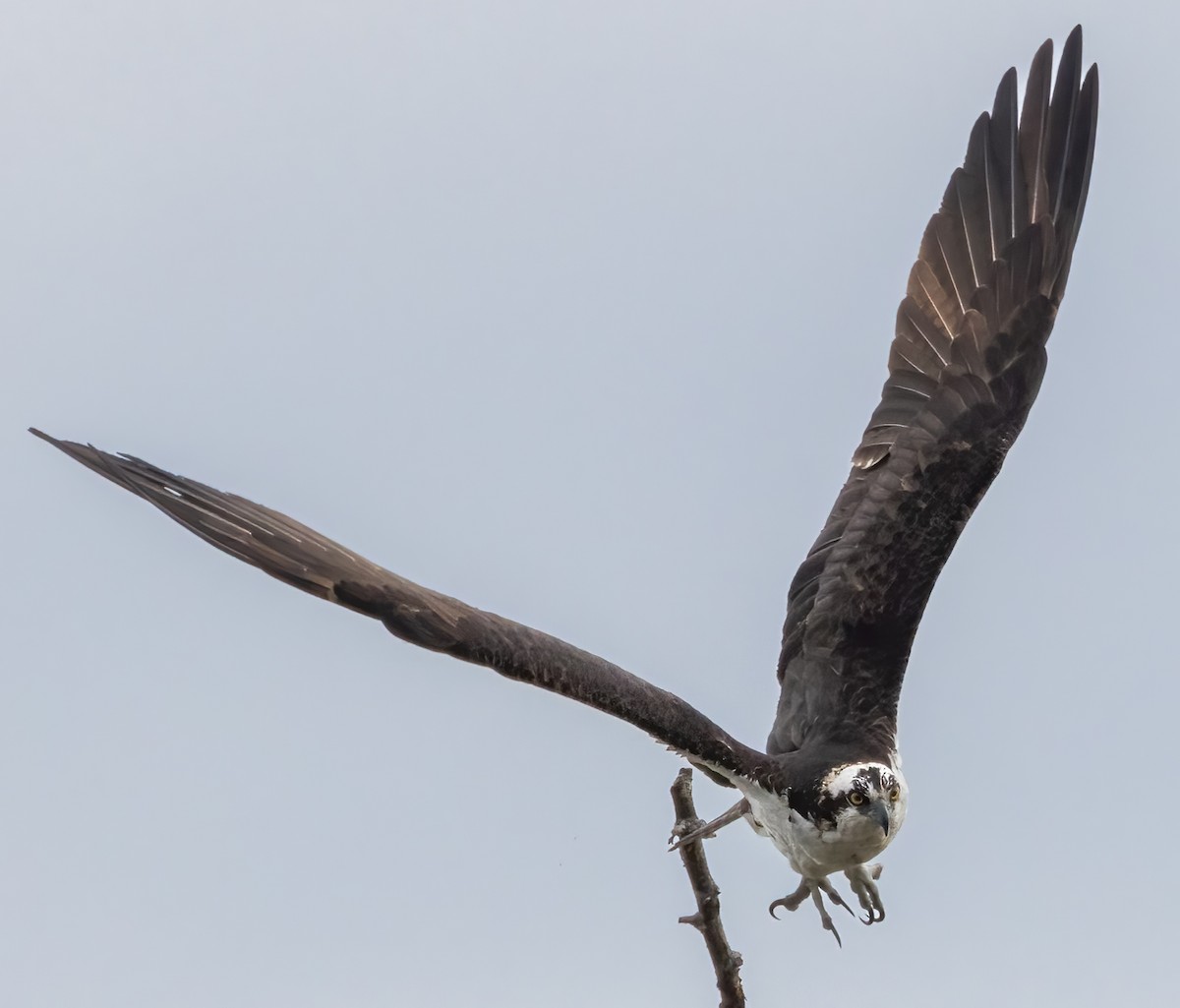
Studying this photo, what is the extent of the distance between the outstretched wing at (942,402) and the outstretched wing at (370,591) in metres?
2.96

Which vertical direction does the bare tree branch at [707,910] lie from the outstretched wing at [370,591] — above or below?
below

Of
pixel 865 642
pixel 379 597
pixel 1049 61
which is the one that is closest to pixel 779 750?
pixel 865 642

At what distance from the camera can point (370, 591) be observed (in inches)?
476

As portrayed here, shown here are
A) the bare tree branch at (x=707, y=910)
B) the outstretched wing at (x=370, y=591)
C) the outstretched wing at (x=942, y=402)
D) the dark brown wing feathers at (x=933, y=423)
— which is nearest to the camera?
the outstretched wing at (x=370, y=591)

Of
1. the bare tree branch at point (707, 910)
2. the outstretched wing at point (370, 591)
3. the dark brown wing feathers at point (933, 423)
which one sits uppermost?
the dark brown wing feathers at point (933, 423)

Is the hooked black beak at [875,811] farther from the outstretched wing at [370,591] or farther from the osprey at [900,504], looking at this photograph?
the outstretched wing at [370,591]

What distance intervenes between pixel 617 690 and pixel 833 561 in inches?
151

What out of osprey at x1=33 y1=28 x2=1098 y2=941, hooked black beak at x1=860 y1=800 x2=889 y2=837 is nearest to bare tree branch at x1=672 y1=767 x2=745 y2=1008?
osprey at x1=33 y1=28 x2=1098 y2=941

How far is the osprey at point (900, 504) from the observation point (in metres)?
13.8

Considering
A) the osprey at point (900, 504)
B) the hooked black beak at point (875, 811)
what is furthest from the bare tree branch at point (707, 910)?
the hooked black beak at point (875, 811)

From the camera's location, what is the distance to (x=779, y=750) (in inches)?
612

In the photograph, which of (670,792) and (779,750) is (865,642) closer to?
(779,750)

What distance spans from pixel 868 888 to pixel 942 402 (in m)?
4.13

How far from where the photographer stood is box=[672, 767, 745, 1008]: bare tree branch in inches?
538
